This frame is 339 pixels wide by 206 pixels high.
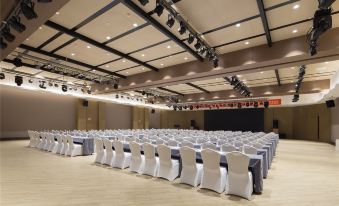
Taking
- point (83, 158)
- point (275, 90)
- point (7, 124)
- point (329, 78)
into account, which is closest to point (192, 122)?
point (275, 90)

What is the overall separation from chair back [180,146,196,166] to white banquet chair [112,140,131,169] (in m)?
2.32

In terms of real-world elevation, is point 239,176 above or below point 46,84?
below

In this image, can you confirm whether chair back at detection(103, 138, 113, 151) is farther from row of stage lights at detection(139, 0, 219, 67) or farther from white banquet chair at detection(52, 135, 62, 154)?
row of stage lights at detection(139, 0, 219, 67)

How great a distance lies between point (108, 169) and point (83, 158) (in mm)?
2405

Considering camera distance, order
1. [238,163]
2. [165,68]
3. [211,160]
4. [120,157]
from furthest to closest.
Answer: [165,68] < [120,157] < [211,160] < [238,163]

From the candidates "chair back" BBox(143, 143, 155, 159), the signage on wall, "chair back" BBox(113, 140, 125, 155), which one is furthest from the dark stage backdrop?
"chair back" BBox(143, 143, 155, 159)

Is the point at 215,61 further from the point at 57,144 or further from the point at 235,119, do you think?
the point at 235,119

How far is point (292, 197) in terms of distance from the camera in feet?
14.9

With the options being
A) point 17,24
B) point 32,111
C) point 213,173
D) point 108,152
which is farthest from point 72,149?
point 32,111

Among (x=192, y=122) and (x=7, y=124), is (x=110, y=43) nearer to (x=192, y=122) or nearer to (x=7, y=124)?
(x=7, y=124)

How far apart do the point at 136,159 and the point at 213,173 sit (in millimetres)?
2534

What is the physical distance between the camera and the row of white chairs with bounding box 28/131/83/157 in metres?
9.19

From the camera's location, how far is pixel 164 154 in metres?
5.66

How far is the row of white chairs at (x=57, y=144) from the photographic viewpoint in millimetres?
9188
